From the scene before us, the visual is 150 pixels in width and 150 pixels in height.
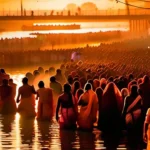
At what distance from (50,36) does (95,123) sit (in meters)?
74.6

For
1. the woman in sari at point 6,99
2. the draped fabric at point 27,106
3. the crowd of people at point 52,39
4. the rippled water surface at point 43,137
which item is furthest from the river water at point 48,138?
the crowd of people at point 52,39

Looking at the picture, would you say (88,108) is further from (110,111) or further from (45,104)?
(45,104)

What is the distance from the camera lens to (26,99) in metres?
17.8

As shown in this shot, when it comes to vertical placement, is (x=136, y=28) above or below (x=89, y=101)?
above

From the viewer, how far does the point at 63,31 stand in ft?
333

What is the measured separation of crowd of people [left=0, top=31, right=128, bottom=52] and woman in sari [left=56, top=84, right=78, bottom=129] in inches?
2334

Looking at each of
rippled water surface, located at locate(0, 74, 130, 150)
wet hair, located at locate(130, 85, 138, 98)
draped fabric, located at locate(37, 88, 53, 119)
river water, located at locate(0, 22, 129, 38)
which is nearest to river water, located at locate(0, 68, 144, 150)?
rippled water surface, located at locate(0, 74, 130, 150)

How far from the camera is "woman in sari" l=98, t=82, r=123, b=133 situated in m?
15.3

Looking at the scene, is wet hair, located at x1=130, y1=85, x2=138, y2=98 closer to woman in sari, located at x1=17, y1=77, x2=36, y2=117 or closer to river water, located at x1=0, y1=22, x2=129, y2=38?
woman in sari, located at x1=17, y1=77, x2=36, y2=117

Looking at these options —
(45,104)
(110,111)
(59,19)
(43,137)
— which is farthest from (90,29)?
(43,137)

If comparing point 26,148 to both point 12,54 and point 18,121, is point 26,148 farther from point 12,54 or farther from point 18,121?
point 12,54

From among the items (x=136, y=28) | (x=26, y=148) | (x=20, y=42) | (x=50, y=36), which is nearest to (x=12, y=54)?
(x=20, y=42)

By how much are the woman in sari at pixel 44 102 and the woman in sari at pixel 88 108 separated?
5.69 feet

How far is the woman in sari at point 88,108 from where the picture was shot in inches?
597
